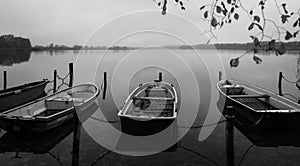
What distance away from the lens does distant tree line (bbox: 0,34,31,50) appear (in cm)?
6794

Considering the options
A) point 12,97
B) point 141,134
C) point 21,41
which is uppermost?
point 21,41

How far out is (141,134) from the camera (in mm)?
7348

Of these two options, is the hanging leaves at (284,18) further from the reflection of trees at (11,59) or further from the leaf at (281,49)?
the reflection of trees at (11,59)

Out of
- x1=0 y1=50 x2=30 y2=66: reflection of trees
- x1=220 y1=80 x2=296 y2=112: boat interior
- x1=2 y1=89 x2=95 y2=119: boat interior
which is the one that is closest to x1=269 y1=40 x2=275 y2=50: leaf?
x1=220 y1=80 x2=296 y2=112: boat interior

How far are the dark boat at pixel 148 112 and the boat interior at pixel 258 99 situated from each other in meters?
3.18

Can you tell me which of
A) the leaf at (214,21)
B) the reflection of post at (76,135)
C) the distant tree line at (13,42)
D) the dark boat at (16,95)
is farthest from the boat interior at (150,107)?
the distant tree line at (13,42)

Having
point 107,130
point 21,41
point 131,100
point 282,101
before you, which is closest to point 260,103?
point 282,101

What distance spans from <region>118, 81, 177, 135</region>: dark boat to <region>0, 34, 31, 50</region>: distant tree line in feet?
227

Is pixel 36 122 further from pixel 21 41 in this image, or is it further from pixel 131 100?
pixel 21 41

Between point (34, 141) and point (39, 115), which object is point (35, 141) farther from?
point (39, 115)

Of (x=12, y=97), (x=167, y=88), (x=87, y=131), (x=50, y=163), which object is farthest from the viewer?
(x=167, y=88)

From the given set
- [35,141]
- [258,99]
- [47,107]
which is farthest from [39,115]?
[258,99]

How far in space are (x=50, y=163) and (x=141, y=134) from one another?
104 inches

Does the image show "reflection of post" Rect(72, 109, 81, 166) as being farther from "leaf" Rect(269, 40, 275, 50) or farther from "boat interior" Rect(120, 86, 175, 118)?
"leaf" Rect(269, 40, 275, 50)
